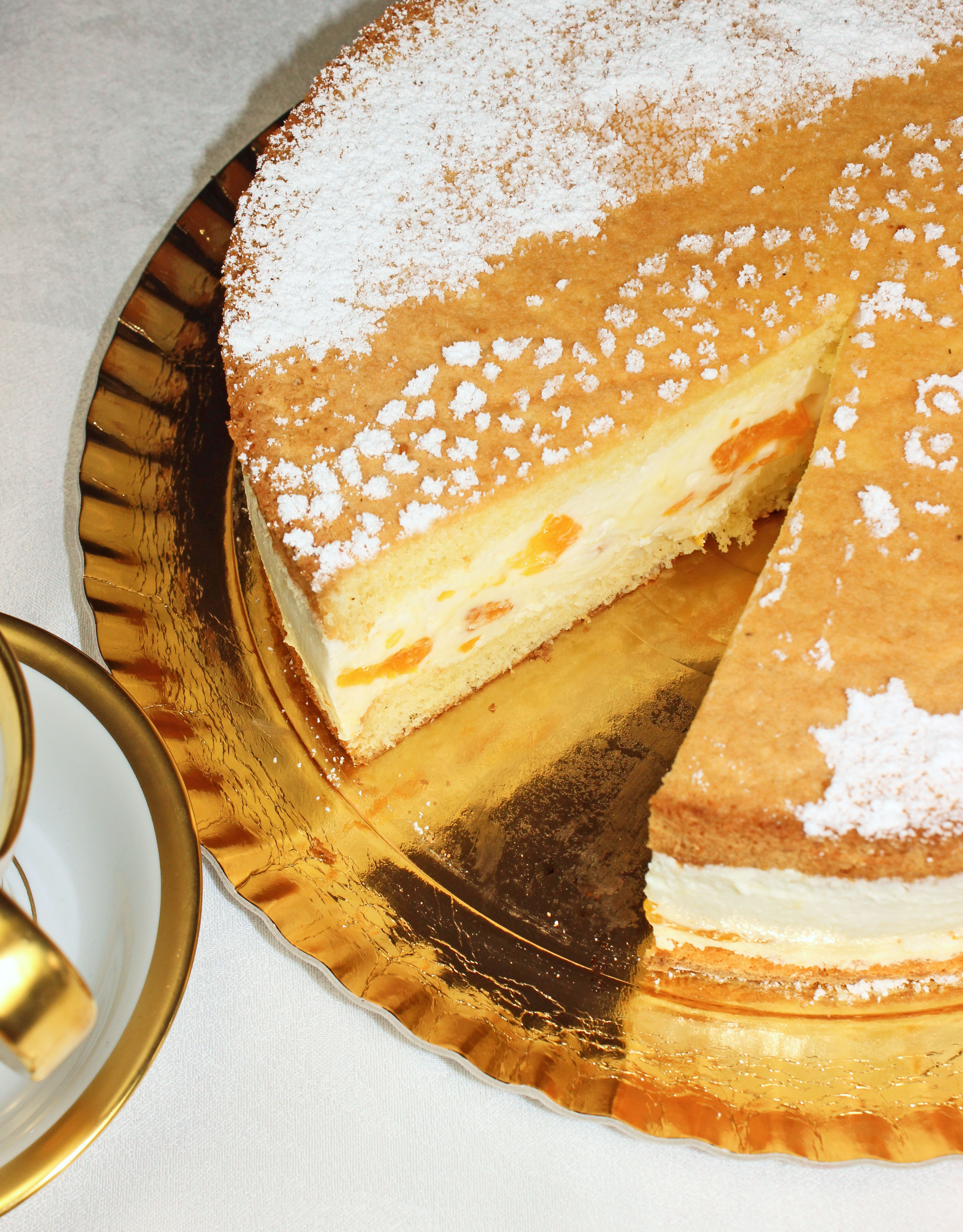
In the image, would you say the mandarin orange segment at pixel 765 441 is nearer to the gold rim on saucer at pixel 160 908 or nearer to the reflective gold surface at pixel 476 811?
the reflective gold surface at pixel 476 811

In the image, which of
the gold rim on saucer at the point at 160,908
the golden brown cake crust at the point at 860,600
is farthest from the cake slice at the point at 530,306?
the gold rim on saucer at the point at 160,908

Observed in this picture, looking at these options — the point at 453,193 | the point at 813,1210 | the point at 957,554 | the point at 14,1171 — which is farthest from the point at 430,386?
the point at 813,1210

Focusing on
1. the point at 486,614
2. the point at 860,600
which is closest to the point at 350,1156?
the point at 486,614

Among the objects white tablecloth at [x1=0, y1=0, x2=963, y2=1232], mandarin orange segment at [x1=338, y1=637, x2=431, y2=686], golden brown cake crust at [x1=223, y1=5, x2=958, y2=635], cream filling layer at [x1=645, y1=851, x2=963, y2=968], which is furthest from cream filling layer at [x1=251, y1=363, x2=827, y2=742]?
cream filling layer at [x1=645, y1=851, x2=963, y2=968]

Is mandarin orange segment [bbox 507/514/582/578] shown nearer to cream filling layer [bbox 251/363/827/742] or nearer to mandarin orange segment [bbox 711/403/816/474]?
cream filling layer [bbox 251/363/827/742]

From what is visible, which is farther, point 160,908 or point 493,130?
point 493,130

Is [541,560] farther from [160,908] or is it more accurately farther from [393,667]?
[160,908]
